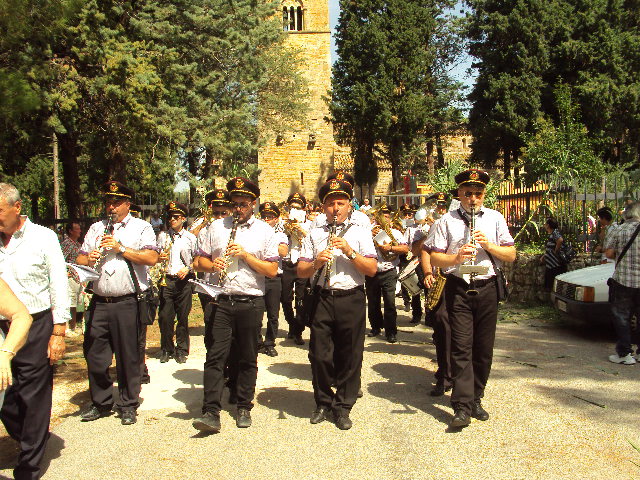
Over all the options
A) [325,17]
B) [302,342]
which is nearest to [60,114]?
[302,342]

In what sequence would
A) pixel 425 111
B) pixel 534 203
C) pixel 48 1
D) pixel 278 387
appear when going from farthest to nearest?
pixel 425 111
pixel 534 203
pixel 48 1
pixel 278 387

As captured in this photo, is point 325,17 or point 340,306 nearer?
point 340,306

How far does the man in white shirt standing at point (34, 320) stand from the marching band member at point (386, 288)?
537 cm

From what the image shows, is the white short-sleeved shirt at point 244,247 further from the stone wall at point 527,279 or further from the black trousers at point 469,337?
the stone wall at point 527,279

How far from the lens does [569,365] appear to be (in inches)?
306

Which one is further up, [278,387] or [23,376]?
[23,376]

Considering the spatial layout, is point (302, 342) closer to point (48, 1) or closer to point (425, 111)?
point (48, 1)

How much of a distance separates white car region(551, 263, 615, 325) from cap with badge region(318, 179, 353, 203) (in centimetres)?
469

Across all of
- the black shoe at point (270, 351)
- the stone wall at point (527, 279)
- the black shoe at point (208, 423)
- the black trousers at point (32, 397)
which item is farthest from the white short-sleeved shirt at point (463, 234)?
the stone wall at point (527, 279)

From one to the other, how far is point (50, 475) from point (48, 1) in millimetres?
7101

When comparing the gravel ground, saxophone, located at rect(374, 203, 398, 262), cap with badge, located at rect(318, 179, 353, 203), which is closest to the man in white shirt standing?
the gravel ground

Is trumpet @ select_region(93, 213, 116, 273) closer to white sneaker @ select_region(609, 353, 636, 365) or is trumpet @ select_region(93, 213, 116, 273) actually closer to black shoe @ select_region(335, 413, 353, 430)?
black shoe @ select_region(335, 413, 353, 430)

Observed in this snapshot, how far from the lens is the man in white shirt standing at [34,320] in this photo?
4.58 meters

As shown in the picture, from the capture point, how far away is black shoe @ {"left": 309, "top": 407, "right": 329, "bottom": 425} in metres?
5.91
